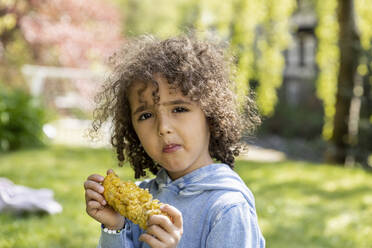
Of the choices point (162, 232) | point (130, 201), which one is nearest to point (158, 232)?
point (162, 232)

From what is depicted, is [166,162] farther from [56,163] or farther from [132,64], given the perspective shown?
[56,163]

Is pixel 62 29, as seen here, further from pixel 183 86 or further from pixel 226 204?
pixel 226 204

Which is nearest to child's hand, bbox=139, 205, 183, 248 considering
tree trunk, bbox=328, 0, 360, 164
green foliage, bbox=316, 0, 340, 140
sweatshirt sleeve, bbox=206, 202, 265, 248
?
sweatshirt sleeve, bbox=206, 202, 265, 248

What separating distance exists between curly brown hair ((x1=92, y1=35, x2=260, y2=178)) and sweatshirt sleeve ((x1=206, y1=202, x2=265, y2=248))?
40 centimetres

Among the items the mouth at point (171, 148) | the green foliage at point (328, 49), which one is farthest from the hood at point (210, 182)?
the green foliage at point (328, 49)

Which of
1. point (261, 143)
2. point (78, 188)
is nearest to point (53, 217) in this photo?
point (78, 188)

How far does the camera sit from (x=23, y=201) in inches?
138

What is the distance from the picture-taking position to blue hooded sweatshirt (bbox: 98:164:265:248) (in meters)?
1.41

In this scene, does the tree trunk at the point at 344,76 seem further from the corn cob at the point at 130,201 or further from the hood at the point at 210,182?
the corn cob at the point at 130,201

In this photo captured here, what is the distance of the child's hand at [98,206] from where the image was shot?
1553 millimetres

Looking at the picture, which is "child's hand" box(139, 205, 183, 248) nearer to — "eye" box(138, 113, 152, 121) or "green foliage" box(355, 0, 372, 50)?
"eye" box(138, 113, 152, 121)

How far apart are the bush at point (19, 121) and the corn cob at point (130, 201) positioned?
5659 mm

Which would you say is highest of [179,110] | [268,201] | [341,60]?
[179,110]

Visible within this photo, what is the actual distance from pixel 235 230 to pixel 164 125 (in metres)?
0.41
